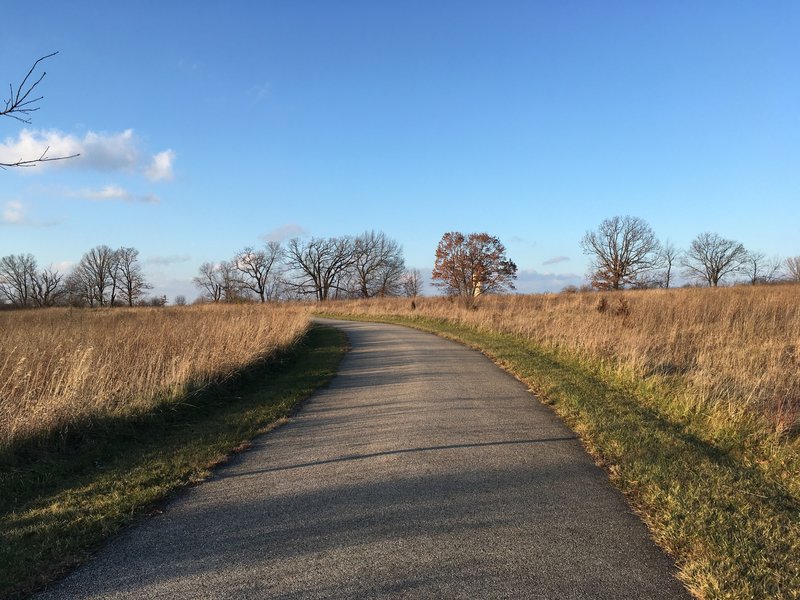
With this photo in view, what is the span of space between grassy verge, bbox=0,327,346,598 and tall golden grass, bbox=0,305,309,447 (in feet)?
0.94

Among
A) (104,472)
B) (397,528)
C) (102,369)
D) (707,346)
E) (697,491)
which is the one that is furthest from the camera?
(707,346)

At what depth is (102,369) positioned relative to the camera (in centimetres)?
799

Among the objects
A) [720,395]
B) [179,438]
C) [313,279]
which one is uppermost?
[313,279]

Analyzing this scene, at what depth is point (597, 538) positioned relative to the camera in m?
3.73

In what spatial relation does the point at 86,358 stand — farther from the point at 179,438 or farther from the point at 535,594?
the point at 535,594

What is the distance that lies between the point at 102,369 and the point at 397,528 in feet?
20.9

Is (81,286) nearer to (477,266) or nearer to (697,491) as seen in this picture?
(477,266)

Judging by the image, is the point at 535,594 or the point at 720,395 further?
the point at 720,395

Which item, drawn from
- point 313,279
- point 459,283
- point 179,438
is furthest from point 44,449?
point 313,279

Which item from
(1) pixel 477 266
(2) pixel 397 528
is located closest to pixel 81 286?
(1) pixel 477 266

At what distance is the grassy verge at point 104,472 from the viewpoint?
367cm

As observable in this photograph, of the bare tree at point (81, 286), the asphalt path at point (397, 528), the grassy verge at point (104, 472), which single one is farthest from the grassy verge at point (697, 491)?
the bare tree at point (81, 286)

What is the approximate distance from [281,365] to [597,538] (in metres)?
11.0

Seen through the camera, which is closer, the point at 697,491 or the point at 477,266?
the point at 697,491
